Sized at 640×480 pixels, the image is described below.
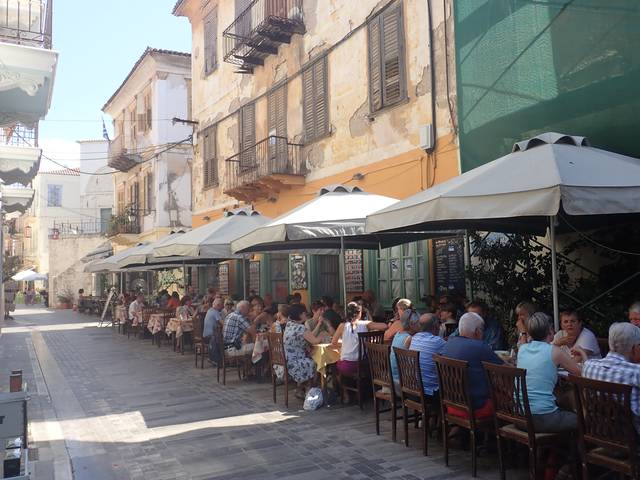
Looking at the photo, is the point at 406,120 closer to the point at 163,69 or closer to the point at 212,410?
the point at 212,410

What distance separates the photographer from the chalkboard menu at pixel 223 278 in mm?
17469

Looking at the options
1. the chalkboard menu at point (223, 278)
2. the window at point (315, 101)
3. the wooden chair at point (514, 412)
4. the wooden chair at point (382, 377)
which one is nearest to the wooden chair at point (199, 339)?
the window at point (315, 101)

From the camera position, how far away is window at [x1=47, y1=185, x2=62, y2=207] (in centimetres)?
5153

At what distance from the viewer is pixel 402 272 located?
403 inches

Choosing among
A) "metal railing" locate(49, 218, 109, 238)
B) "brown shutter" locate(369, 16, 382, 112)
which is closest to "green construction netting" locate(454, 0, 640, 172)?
"brown shutter" locate(369, 16, 382, 112)

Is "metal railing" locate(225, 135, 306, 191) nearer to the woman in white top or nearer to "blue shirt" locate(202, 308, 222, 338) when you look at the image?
"blue shirt" locate(202, 308, 222, 338)

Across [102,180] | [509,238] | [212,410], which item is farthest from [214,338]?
[102,180]

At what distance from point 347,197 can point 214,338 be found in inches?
131

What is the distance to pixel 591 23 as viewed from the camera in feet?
22.8

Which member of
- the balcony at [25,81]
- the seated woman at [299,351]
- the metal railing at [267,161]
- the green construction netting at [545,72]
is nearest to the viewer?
the balcony at [25,81]

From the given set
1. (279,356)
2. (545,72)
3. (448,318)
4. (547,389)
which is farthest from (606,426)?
(545,72)

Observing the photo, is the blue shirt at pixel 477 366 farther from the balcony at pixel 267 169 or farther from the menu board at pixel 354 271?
the balcony at pixel 267 169

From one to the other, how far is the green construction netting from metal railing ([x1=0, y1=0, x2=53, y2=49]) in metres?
5.76

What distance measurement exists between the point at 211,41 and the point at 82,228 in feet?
106
